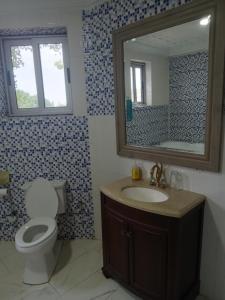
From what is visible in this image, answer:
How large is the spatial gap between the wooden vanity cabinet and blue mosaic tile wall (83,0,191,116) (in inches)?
36.5

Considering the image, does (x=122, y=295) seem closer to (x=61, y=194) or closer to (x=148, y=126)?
(x=61, y=194)

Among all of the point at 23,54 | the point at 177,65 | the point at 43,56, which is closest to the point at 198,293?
the point at 177,65

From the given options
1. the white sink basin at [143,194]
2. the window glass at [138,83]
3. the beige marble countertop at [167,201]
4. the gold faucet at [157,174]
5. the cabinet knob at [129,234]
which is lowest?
the cabinet knob at [129,234]

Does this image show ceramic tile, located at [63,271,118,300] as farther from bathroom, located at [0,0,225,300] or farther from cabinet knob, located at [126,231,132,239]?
cabinet knob, located at [126,231,132,239]

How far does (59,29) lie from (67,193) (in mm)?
1679

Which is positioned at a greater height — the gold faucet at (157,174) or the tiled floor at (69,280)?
the gold faucet at (157,174)

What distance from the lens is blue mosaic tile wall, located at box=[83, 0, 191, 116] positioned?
1.81 meters

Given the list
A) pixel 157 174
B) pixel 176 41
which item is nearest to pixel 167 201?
pixel 157 174

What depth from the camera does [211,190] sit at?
1571 millimetres

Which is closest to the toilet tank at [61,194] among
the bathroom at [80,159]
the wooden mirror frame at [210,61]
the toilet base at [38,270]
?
the bathroom at [80,159]

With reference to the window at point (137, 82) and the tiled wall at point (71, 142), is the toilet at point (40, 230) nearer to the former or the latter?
the tiled wall at point (71, 142)

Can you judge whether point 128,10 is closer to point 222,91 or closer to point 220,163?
point 222,91

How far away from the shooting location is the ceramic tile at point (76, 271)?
75.4 inches

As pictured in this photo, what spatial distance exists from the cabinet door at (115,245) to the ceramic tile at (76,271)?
0.24m
